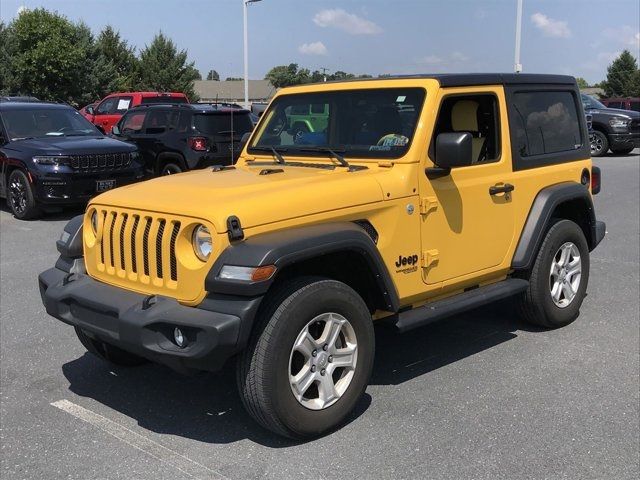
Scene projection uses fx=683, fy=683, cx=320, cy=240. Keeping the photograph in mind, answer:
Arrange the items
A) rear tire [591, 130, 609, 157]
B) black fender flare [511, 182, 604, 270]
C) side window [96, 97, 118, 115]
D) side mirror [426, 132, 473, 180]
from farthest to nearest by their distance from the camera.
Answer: side window [96, 97, 118, 115] → rear tire [591, 130, 609, 157] → black fender flare [511, 182, 604, 270] → side mirror [426, 132, 473, 180]

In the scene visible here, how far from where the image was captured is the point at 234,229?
10.7ft

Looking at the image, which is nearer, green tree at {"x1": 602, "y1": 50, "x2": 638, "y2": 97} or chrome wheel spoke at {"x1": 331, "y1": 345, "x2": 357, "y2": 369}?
chrome wheel spoke at {"x1": 331, "y1": 345, "x2": 357, "y2": 369}

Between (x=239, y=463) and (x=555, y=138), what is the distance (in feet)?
11.4

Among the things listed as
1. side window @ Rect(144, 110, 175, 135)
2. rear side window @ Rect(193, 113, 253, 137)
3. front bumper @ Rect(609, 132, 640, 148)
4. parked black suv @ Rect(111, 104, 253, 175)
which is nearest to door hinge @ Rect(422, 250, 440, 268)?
parked black suv @ Rect(111, 104, 253, 175)

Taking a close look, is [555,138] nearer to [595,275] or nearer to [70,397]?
[595,275]

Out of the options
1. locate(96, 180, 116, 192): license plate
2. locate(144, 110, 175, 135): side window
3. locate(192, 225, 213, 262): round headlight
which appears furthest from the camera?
locate(144, 110, 175, 135): side window

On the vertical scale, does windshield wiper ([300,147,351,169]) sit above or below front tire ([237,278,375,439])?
above

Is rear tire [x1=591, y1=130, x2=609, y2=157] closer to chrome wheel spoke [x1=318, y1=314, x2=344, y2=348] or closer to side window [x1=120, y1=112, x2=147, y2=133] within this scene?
side window [x1=120, y1=112, x2=147, y2=133]

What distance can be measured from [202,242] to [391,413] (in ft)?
4.77

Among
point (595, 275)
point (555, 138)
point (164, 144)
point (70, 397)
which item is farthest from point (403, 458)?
point (164, 144)

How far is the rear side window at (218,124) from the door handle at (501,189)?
740 centimetres

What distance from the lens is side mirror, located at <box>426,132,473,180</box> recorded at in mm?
3959

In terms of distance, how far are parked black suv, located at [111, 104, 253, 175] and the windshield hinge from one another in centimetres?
799

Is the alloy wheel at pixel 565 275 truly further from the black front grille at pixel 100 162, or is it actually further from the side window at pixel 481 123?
the black front grille at pixel 100 162
